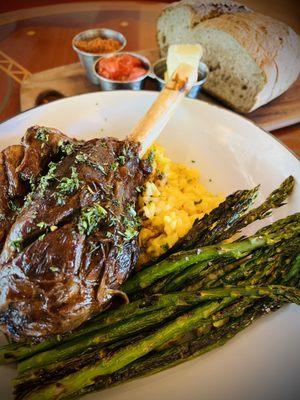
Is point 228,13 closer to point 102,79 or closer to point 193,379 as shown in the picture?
point 102,79

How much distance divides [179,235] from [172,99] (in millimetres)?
1194

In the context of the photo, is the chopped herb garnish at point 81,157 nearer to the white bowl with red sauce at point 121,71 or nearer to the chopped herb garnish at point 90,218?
the chopped herb garnish at point 90,218

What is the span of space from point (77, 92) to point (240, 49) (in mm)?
1807

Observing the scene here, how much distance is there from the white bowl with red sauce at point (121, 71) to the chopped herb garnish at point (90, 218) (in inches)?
82.3

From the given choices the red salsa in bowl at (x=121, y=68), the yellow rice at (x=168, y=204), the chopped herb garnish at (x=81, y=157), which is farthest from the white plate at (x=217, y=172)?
the chopped herb garnish at (x=81, y=157)

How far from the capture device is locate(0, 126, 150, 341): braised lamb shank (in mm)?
1855

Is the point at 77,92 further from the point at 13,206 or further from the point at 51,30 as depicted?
the point at 13,206

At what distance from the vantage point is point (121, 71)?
3857 millimetres

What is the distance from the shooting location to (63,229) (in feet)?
6.40

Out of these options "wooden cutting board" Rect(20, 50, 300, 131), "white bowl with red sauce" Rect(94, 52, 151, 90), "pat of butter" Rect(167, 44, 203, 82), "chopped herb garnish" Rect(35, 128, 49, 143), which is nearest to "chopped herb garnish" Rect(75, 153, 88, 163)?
"chopped herb garnish" Rect(35, 128, 49, 143)

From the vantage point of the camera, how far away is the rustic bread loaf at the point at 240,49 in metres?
3.57

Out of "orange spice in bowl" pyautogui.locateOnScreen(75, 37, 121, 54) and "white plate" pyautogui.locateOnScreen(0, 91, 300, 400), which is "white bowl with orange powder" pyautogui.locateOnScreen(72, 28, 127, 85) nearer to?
"orange spice in bowl" pyautogui.locateOnScreen(75, 37, 121, 54)

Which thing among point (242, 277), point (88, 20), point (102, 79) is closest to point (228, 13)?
point (102, 79)

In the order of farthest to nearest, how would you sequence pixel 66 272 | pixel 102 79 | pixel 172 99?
1. pixel 102 79
2. pixel 172 99
3. pixel 66 272
